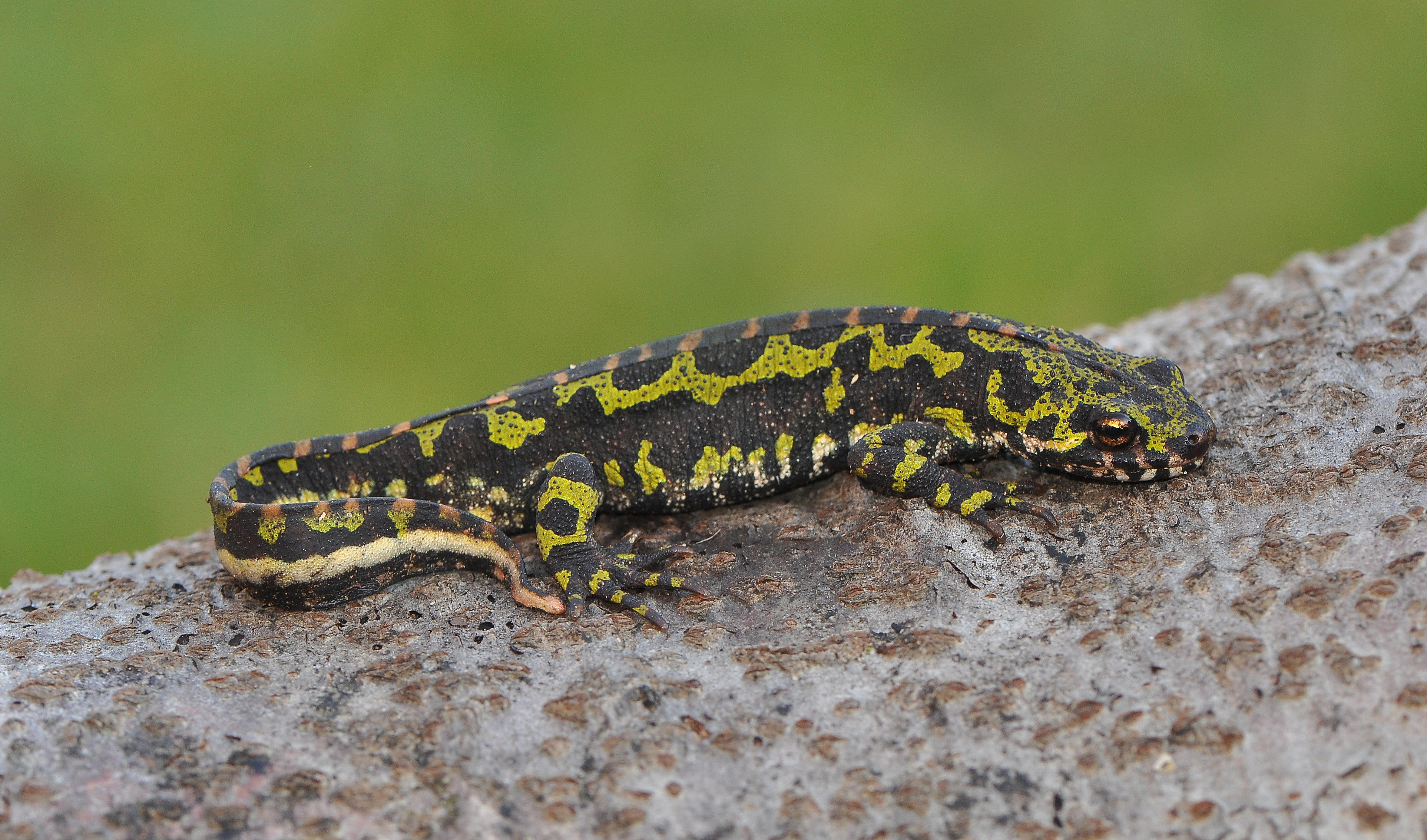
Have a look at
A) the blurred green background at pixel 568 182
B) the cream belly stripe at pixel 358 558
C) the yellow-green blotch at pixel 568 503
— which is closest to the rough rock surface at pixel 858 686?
the cream belly stripe at pixel 358 558

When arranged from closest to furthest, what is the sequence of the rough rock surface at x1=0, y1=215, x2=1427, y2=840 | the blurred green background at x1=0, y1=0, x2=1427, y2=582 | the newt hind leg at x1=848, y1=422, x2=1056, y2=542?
the rough rock surface at x1=0, y1=215, x2=1427, y2=840
the newt hind leg at x1=848, y1=422, x2=1056, y2=542
the blurred green background at x1=0, y1=0, x2=1427, y2=582

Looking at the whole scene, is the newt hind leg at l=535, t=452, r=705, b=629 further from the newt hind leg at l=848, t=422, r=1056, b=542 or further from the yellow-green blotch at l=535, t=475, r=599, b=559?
the newt hind leg at l=848, t=422, r=1056, b=542

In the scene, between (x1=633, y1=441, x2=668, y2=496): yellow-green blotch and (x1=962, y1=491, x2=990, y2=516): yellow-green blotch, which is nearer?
(x1=962, y1=491, x2=990, y2=516): yellow-green blotch

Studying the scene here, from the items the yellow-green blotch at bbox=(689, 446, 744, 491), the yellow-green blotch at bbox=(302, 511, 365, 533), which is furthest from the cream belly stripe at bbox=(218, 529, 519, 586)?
the yellow-green blotch at bbox=(689, 446, 744, 491)

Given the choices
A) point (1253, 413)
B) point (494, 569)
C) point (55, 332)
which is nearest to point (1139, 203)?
point (1253, 413)

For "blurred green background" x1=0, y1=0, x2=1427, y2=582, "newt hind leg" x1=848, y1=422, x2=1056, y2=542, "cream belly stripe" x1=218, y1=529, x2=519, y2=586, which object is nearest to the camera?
"cream belly stripe" x1=218, y1=529, x2=519, y2=586

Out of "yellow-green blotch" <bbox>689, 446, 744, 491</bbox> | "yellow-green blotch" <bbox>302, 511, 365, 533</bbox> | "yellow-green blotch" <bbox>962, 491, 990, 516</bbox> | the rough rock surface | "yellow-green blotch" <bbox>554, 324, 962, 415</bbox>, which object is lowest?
the rough rock surface

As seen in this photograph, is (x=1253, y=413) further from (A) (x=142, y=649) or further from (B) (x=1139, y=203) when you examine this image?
(B) (x=1139, y=203)
